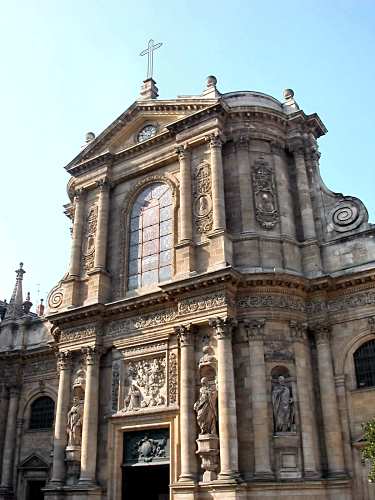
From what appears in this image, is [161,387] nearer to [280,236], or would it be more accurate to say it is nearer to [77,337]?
[77,337]

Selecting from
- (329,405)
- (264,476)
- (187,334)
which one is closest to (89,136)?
(187,334)

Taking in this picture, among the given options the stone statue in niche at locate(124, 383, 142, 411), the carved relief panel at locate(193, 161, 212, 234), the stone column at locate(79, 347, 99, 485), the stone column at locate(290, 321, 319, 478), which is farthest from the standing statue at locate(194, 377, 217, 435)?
the carved relief panel at locate(193, 161, 212, 234)

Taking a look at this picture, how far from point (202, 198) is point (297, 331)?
5764 millimetres

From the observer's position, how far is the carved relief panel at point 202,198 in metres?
20.0

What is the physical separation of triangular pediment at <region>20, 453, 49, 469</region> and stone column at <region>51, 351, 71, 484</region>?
316 cm

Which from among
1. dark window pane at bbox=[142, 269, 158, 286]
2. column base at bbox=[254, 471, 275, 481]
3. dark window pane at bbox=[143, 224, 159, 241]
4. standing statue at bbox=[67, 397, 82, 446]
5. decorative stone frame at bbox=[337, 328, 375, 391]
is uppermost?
dark window pane at bbox=[143, 224, 159, 241]

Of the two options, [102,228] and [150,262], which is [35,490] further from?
[102,228]

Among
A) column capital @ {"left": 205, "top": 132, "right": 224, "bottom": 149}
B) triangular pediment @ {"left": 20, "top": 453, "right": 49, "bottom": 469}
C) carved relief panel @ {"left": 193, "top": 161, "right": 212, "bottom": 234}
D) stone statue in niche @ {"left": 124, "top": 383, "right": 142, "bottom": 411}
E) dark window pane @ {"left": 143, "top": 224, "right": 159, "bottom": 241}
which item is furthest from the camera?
triangular pediment @ {"left": 20, "top": 453, "right": 49, "bottom": 469}

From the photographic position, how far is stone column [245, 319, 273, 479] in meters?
16.2

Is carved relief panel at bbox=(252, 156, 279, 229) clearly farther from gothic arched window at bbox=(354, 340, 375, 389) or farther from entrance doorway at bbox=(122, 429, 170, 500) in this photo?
entrance doorway at bbox=(122, 429, 170, 500)

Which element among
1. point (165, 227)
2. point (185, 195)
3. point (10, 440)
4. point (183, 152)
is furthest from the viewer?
point (10, 440)

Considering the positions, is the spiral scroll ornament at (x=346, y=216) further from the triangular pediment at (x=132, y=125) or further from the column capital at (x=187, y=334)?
the triangular pediment at (x=132, y=125)

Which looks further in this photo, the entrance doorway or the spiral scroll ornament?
the spiral scroll ornament

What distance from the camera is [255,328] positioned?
17.8m
